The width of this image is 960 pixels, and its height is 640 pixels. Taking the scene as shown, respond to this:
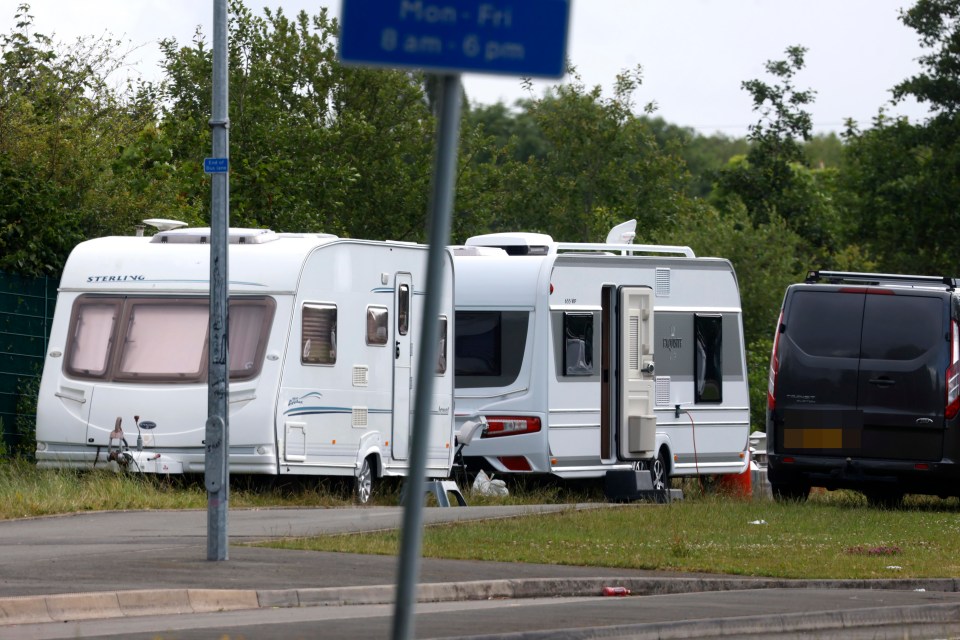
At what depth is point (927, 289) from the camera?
1920 cm

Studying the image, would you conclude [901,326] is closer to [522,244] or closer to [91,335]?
[522,244]

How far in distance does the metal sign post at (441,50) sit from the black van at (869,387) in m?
14.6

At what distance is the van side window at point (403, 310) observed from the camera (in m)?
19.4

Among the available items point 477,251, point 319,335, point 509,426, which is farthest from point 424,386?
point 477,251

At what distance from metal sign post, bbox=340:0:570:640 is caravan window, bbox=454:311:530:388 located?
14952 mm

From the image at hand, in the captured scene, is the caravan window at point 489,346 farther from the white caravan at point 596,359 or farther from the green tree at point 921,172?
the green tree at point 921,172

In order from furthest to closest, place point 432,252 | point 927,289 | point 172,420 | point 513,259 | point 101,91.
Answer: point 101,91 < point 513,259 < point 927,289 < point 172,420 < point 432,252

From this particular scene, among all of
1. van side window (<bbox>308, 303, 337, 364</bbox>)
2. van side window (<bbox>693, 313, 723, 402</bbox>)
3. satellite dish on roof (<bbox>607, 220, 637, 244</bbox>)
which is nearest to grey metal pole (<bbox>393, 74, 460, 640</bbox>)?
van side window (<bbox>308, 303, 337, 364</bbox>)

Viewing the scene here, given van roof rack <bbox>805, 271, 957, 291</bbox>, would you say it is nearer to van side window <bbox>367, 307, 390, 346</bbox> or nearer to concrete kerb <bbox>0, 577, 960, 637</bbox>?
van side window <bbox>367, 307, 390, 346</bbox>

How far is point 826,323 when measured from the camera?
19438 millimetres

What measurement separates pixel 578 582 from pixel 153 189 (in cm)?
1368

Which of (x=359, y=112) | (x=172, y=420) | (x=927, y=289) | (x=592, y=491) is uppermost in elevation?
(x=359, y=112)

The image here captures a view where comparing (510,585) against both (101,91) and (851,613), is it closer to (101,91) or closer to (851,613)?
(851,613)

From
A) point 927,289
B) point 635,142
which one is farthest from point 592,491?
point 635,142
